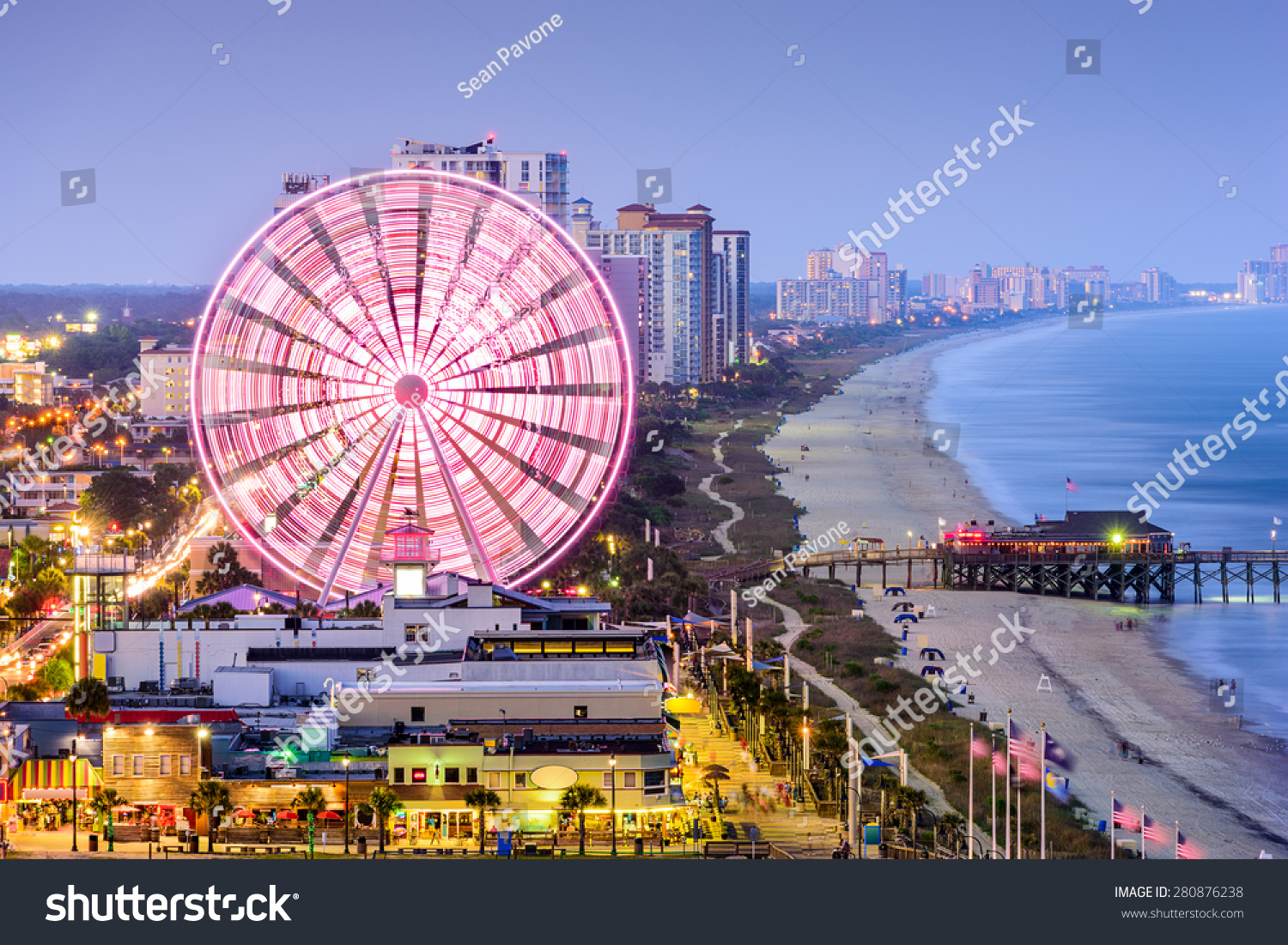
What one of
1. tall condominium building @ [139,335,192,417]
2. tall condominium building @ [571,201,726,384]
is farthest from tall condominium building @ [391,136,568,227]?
tall condominium building @ [571,201,726,384]

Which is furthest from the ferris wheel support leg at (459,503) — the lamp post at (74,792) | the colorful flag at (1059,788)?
the colorful flag at (1059,788)

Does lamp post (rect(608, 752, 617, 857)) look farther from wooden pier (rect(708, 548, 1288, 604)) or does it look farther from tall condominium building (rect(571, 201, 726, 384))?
tall condominium building (rect(571, 201, 726, 384))

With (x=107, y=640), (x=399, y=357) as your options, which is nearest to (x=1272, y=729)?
(x=399, y=357)

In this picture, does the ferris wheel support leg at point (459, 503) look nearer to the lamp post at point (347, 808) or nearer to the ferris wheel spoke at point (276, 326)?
the ferris wheel spoke at point (276, 326)

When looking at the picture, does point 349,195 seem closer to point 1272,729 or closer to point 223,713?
point 223,713

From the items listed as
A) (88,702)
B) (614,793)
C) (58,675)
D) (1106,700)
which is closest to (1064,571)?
(1106,700)

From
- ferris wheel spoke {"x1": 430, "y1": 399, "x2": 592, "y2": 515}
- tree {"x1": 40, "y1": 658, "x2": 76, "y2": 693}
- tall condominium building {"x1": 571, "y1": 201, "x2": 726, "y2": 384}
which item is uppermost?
tall condominium building {"x1": 571, "y1": 201, "x2": 726, "y2": 384}
